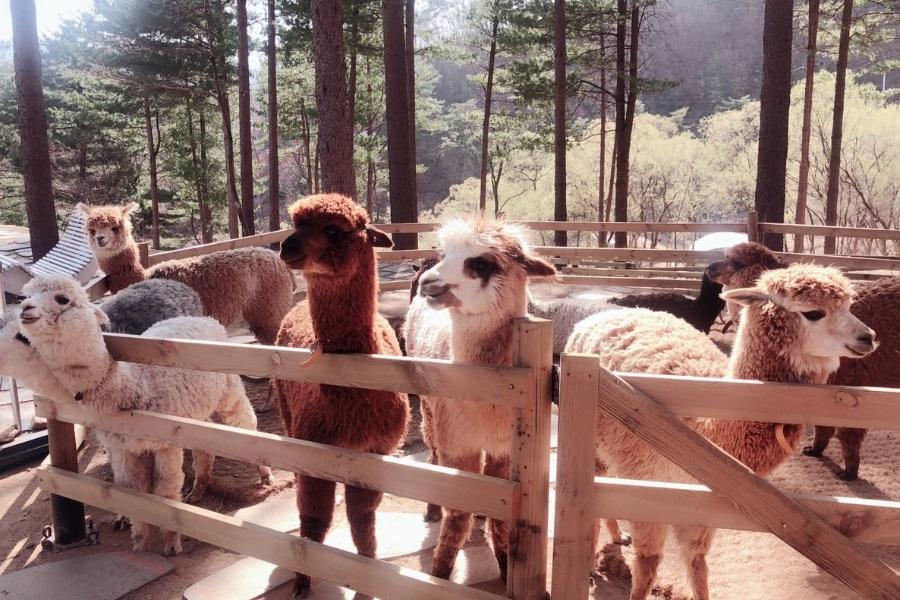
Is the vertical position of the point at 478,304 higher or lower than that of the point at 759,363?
higher

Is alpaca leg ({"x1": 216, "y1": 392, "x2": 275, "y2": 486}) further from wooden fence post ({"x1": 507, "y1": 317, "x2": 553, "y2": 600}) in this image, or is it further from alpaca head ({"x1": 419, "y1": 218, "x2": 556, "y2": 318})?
wooden fence post ({"x1": 507, "y1": 317, "x2": 553, "y2": 600})

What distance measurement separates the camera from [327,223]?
2.72m

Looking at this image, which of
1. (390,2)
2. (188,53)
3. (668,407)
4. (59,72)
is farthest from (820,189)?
(59,72)

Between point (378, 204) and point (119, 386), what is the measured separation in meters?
39.4

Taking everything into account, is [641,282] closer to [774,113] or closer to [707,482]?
[774,113]

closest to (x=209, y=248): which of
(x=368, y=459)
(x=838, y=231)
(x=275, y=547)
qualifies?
(x=275, y=547)

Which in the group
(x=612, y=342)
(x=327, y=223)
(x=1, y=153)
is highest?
(x=1, y=153)

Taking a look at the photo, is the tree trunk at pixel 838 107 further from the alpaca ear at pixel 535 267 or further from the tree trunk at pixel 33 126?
the tree trunk at pixel 33 126

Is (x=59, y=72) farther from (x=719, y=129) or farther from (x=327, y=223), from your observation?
(x=719, y=129)

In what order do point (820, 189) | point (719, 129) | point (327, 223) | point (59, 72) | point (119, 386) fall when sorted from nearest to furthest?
point (327, 223)
point (119, 386)
point (820, 189)
point (59, 72)
point (719, 129)

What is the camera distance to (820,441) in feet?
16.6

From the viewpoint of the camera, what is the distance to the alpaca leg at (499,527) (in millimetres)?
3131

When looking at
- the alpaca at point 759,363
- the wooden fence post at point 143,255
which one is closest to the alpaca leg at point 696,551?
the alpaca at point 759,363

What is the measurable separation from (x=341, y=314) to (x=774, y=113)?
353 inches
